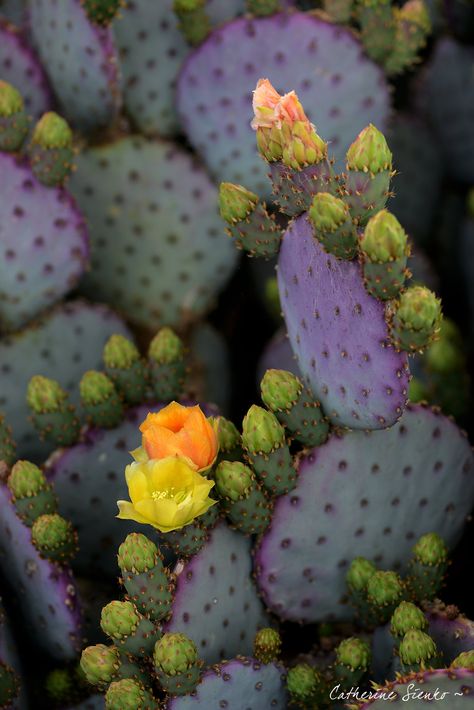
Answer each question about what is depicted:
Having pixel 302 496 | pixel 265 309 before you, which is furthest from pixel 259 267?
pixel 302 496

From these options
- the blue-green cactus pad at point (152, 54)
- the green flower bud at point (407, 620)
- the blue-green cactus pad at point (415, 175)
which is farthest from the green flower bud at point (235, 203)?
the blue-green cactus pad at point (415, 175)

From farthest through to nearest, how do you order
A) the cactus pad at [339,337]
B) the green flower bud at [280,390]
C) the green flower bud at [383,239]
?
1. the green flower bud at [280,390]
2. the cactus pad at [339,337]
3. the green flower bud at [383,239]

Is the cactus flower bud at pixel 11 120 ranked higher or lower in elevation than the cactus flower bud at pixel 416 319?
higher

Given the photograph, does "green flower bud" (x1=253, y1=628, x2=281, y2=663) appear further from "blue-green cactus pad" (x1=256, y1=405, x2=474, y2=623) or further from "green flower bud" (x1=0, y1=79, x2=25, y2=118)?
"green flower bud" (x1=0, y1=79, x2=25, y2=118)

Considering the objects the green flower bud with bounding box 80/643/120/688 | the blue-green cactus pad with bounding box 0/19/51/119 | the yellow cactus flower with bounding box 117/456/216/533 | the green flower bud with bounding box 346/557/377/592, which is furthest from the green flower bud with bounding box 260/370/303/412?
the blue-green cactus pad with bounding box 0/19/51/119

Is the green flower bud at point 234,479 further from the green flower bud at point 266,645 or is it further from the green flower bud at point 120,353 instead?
the green flower bud at point 120,353

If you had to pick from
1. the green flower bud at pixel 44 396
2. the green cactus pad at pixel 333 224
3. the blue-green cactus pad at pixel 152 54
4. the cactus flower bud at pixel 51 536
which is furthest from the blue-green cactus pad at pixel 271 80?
the cactus flower bud at pixel 51 536

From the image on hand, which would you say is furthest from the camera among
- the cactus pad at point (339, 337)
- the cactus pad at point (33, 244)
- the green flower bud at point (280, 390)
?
the cactus pad at point (33, 244)

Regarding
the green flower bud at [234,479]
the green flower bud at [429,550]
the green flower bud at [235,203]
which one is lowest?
the green flower bud at [429,550]

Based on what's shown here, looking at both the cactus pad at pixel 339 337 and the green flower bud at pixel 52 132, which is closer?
the cactus pad at pixel 339 337
